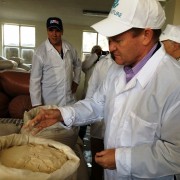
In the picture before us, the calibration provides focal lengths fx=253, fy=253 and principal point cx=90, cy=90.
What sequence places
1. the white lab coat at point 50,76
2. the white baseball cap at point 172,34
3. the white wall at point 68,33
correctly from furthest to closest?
the white wall at point 68,33 < the white lab coat at point 50,76 < the white baseball cap at point 172,34

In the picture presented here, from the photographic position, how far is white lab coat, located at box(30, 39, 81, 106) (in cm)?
221

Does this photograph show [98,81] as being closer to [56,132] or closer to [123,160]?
[56,132]

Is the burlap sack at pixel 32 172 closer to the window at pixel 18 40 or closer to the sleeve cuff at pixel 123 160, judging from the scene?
the sleeve cuff at pixel 123 160

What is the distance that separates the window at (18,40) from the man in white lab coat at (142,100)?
766cm

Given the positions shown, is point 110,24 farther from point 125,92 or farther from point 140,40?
point 125,92

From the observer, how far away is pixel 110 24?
2.98ft

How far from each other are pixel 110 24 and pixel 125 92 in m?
0.27

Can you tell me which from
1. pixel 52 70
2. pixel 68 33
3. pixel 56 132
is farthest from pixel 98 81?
pixel 68 33

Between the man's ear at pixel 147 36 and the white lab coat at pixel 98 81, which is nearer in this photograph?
the man's ear at pixel 147 36

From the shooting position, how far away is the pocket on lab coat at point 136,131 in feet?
3.00

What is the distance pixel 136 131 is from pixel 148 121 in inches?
2.3

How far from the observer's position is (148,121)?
91 cm

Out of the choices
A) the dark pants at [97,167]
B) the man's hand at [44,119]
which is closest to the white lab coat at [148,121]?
the man's hand at [44,119]

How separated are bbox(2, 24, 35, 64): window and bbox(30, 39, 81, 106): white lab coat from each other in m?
6.27
